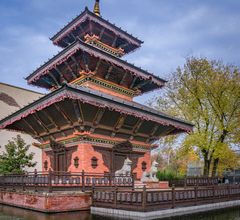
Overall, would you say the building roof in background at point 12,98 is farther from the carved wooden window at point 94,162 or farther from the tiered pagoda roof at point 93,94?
the carved wooden window at point 94,162

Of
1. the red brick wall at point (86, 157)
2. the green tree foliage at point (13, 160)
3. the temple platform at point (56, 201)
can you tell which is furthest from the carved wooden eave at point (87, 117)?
the temple platform at point (56, 201)

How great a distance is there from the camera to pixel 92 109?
16.3 m

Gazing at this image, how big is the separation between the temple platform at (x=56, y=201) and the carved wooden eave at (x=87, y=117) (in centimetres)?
455

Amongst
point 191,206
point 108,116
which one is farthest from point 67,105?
point 191,206

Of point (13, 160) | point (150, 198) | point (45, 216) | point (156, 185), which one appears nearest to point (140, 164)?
point (156, 185)

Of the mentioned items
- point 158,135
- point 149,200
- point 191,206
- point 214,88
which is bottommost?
point 191,206

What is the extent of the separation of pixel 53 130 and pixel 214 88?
1466cm

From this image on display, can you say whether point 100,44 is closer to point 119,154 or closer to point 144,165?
point 119,154

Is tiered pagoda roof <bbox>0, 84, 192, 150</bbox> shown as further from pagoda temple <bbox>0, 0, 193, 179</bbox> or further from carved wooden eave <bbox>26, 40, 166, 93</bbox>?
carved wooden eave <bbox>26, 40, 166, 93</bbox>

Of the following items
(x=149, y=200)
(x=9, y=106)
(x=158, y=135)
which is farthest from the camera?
(x=9, y=106)

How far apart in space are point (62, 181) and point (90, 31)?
39.4ft

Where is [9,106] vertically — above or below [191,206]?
above

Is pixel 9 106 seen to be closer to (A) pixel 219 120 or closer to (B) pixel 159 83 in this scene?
(B) pixel 159 83

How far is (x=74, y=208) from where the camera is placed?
1302 centimetres
